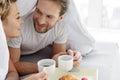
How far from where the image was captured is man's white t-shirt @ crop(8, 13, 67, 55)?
1291mm

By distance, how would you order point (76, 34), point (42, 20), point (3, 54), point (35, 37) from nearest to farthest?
1. point (3, 54)
2. point (42, 20)
3. point (35, 37)
4. point (76, 34)

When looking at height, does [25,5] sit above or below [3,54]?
above

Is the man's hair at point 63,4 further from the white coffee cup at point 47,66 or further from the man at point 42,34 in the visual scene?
the white coffee cup at point 47,66

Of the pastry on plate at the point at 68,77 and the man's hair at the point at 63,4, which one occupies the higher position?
the man's hair at the point at 63,4

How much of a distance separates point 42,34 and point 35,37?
39 mm

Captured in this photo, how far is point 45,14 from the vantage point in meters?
1.22

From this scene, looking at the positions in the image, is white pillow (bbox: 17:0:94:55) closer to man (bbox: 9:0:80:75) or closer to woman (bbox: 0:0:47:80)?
man (bbox: 9:0:80:75)

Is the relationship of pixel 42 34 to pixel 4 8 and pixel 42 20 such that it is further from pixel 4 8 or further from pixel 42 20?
pixel 4 8

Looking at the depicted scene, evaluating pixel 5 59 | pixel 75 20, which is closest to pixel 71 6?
pixel 75 20

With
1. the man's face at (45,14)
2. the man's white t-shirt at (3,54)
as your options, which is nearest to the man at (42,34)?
the man's face at (45,14)

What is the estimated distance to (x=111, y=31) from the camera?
6.42ft

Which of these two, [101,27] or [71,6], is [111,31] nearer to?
[101,27]

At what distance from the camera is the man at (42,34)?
122 centimetres

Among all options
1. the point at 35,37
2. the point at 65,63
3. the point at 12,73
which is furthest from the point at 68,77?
the point at 35,37
